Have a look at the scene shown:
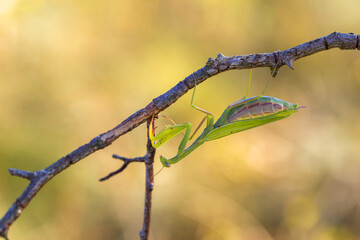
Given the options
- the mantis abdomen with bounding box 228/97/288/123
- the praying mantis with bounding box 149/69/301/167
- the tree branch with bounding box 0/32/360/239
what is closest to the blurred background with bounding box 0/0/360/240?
the praying mantis with bounding box 149/69/301/167

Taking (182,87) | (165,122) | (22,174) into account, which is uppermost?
(165,122)

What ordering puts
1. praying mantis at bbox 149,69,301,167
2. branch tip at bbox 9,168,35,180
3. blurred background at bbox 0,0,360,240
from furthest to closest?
blurred background at bbox 0,0,360,240 < praying mantis at bbox 149,69,301,167 < branch tip at bbox 9,168,35,180

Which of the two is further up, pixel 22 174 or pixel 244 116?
pixel 244 116

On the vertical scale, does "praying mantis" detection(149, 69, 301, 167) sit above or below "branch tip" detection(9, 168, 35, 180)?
above

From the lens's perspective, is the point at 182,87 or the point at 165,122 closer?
the point at 182,87

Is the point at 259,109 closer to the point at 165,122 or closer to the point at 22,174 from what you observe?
the point at 22,174

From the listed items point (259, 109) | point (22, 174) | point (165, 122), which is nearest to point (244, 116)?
point (259, 109)

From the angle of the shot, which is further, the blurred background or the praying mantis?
the blurred background

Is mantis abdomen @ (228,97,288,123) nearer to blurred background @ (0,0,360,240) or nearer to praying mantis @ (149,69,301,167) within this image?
praying mantis @ (149,69,301,167)

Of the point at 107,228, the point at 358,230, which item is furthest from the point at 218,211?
the point at 358,230
